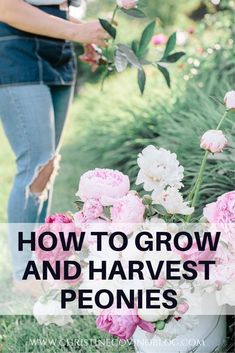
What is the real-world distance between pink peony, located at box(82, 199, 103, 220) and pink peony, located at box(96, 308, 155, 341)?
0.27 metres

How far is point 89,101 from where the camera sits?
6.00 metres

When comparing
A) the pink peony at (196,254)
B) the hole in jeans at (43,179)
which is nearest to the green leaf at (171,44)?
the hole in jeans at (43,179)

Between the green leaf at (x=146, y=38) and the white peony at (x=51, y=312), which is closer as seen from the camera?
the white peony at (x=51, y=312)

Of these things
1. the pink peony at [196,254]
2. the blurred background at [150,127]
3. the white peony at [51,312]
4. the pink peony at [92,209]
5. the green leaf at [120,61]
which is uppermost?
the green leaf at [120,61]

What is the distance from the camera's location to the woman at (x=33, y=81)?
3072 mm

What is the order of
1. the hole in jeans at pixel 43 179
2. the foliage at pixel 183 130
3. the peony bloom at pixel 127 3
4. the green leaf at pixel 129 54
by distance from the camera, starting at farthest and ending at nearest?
the foliage at pixel 183 130, the hole in jeans at pixel 43 179, the green leaf at pixel 129 54, the peony bloom at pixel 127 3

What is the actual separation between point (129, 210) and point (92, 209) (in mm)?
122

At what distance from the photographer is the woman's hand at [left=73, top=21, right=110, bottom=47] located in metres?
3.09

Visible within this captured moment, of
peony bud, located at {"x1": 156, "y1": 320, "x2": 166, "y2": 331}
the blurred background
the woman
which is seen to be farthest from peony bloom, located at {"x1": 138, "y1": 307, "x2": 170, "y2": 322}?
the woman

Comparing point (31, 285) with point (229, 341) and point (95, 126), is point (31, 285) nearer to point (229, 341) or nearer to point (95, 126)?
point (229, 341)

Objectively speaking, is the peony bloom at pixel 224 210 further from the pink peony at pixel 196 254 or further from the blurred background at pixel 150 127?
the blurred background at pixel 150 127

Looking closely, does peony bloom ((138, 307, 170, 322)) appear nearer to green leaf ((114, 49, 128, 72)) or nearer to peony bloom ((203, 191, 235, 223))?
peony bloom ((203, 191, 235, 223))

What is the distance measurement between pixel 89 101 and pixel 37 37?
2801 millimetres

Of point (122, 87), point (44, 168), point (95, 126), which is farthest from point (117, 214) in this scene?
point (122, 87)
